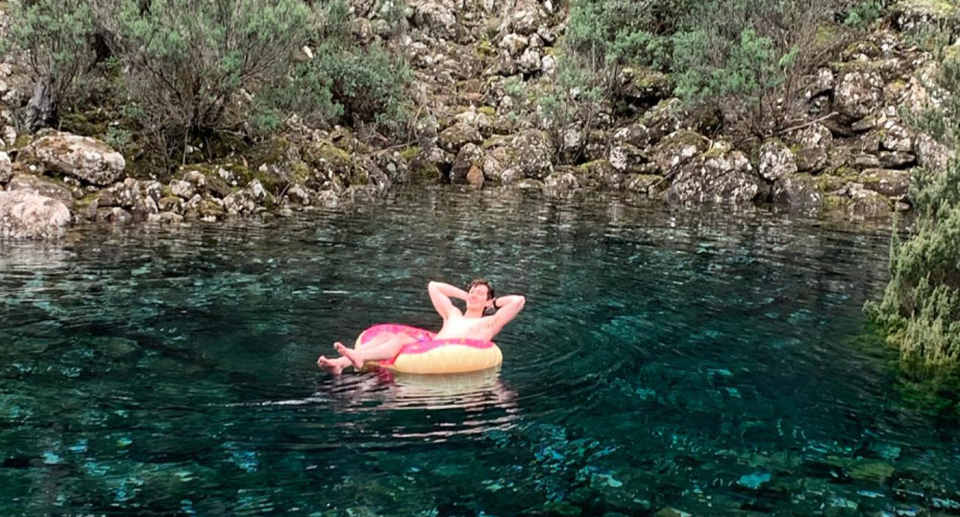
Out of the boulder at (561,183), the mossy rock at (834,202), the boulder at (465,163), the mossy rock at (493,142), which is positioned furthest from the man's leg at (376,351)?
the mossy rock at (493,142)

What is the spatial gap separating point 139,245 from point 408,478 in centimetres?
1565

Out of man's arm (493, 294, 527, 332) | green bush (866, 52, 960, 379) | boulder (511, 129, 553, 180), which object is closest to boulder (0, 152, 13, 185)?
man's arm (493, 294, 527, 332)

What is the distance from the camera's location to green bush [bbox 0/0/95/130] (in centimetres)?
2606

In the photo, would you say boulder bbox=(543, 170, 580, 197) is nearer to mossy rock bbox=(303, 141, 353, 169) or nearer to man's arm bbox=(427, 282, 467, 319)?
mossy rock bbox=(303, 141, 353, 169)

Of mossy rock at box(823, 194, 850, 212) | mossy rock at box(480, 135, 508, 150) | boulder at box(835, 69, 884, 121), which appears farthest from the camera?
mossy rock at box(480, 135, 508, 150)

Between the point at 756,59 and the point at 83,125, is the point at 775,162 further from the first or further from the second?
the point at 83,125

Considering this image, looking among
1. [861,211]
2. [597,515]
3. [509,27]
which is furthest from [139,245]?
[509,27]

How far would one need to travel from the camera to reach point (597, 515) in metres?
6.56

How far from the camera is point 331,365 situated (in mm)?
10023

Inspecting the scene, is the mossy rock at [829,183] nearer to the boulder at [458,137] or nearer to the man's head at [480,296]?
the boulder at [458,137]

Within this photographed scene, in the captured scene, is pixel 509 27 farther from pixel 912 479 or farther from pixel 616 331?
pixel 912 479

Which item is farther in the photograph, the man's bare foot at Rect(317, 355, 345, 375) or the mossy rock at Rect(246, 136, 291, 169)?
the mossy rock at Rect(246, 136, 291, 169)

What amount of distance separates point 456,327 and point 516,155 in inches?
1574

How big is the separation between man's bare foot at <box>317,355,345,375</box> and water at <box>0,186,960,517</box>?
0.16 meters
